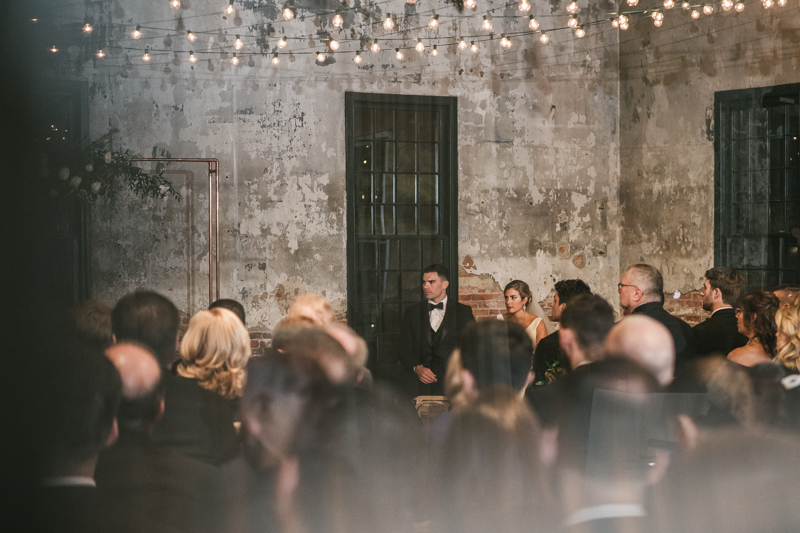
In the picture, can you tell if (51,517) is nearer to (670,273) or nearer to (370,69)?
(370,69)

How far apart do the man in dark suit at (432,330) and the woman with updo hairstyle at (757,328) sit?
1715 millimetres

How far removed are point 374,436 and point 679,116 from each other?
5.56 m

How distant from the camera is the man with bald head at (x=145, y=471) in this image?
4.70ft

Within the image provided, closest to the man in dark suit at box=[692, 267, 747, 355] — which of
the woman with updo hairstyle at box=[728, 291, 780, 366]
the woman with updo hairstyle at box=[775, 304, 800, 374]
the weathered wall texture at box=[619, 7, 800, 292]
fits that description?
the woman with updo hairstyle at box=[728, 291, 780, 366]

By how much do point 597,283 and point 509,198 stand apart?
127cm

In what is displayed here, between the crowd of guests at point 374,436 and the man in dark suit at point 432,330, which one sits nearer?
the crowd of guests at point 374,436

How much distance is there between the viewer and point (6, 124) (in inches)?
49.8

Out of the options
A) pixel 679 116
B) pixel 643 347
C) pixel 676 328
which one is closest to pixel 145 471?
pixel 643 347

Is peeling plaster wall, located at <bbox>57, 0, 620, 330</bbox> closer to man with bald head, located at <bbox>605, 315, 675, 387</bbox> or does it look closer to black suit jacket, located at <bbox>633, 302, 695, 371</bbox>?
black suit jacket, located at <bbox>633, 302, 695, 371</bbox>

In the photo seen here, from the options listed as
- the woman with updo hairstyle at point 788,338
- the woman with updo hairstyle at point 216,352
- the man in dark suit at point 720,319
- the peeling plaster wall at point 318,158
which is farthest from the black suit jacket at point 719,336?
the peeling plaster wall at point 318,158

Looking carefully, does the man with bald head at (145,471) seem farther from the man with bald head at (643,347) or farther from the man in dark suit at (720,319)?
the man in dark suit at (720,319)

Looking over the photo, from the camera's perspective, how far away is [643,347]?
1919 mm

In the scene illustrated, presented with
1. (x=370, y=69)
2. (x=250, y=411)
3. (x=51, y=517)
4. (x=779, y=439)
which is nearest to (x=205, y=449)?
(x=250, y=411)

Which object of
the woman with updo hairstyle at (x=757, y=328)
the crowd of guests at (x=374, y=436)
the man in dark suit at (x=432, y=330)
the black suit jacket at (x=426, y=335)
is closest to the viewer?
the crowd of guests at (x=374, y=436)
